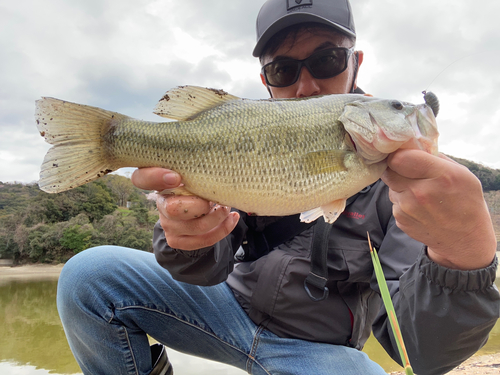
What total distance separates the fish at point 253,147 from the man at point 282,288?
14cm

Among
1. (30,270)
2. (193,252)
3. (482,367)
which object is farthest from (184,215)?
(30,270)

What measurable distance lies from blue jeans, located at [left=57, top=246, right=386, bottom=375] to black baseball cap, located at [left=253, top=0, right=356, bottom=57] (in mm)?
2219

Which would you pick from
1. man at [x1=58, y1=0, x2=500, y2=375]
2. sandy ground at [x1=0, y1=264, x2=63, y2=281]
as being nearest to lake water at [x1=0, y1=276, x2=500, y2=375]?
man at [x1=58, y1=0, x2=500, y2=375]

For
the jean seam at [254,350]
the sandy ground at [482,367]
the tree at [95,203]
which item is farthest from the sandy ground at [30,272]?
the jean seam at [254,350]

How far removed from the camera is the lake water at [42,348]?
5.51 meters

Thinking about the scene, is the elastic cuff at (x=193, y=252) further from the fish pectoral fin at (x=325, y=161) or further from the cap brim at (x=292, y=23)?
the cap brim at (x=292, y=23)

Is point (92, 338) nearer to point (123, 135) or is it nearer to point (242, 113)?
point (123, 135)

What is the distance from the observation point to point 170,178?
1.38 m

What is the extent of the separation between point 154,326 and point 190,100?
1.67 m

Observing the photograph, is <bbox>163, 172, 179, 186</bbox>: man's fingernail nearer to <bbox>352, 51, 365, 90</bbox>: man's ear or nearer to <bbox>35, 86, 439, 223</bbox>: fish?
<bbox>35, 86, 439, 223</bbox>: fish

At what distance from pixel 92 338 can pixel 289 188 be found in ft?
5.90

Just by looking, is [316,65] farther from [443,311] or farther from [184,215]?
[443,311]

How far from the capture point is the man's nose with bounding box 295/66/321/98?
237 centimetres

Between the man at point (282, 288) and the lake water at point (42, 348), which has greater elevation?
the man at point (282, 288)
